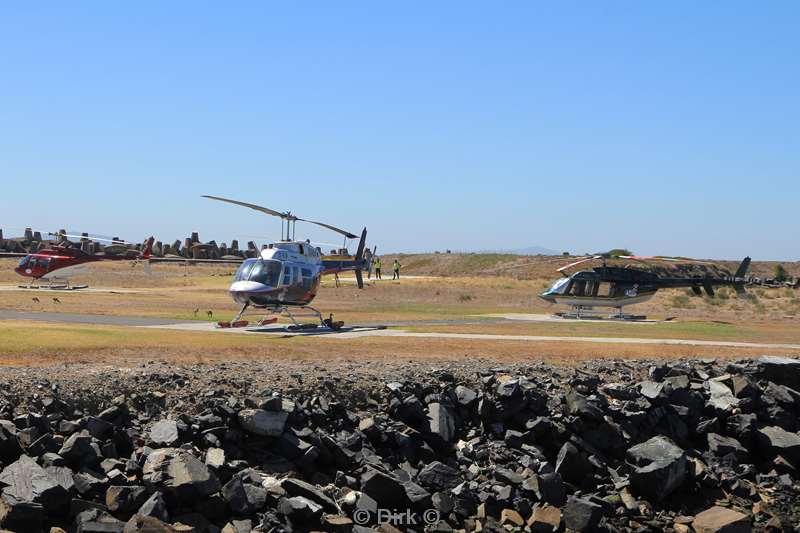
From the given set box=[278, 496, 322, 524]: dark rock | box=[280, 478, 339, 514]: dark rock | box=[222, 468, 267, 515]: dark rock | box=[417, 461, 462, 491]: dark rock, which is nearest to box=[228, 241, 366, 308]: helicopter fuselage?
box=[417, 461, 462, 491]: dark rock

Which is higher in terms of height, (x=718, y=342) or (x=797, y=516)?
(x=718, y=342)

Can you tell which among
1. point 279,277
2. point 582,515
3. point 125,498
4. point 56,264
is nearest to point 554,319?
point 279,277

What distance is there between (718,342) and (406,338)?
11430mm

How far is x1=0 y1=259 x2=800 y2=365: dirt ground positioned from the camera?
926 inches

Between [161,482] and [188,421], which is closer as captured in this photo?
[161,482]

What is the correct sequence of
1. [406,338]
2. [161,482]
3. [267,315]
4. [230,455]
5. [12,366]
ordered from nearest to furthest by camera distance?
[161,482], [230,455], [12,366], [406,338], [267,315]

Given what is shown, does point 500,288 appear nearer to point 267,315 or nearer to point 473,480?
point 267,315

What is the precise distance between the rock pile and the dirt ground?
5450 mm

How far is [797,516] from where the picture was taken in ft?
51.2

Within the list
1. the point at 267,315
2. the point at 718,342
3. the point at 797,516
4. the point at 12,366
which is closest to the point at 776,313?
the point at 718,342

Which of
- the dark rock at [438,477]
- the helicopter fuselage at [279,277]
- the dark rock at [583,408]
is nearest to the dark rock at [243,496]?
the dark rock at [438,477]

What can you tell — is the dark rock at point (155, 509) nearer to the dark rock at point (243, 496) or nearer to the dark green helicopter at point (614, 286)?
the dark rock at point (243, 496)

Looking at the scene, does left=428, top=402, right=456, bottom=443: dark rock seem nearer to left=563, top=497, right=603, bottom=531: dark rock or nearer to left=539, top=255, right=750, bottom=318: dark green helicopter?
left=563, top=497, right=603, bottom=531: dark rock

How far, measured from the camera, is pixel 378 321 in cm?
3953
